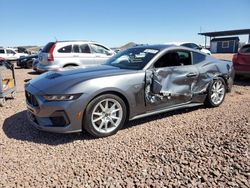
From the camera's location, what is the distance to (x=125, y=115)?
4.07 metres

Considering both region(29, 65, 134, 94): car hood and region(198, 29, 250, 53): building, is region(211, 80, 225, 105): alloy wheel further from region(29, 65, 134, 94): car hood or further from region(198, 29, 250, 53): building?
region(198, 29, 250, 53): building

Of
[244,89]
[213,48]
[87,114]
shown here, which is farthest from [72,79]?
[213,48]

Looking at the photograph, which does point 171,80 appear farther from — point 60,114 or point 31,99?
point 31,99

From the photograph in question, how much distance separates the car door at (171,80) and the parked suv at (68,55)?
559 cm

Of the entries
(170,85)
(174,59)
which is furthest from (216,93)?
(170,85)

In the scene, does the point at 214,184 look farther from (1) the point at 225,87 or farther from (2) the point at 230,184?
(1) the point at 225,87

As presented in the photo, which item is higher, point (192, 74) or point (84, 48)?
point (84, 48)

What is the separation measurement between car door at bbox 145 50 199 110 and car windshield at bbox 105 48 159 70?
198 mm

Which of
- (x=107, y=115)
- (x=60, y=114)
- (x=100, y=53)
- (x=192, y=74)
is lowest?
(x=107, y=115)

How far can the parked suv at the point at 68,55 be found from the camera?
9523 millimetres

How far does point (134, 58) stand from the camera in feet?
15.8

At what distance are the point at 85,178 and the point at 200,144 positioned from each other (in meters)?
1.71

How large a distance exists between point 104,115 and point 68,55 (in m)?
6.30

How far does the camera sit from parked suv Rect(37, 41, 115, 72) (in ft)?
31.2
